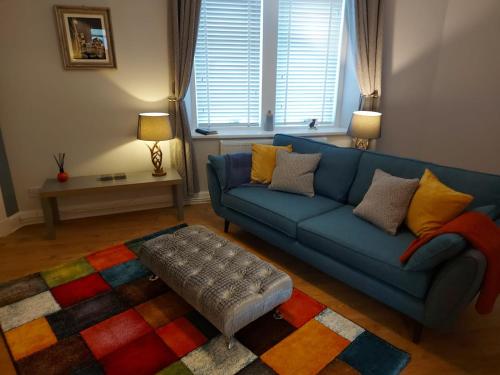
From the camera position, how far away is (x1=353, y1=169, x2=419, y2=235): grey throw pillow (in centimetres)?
221

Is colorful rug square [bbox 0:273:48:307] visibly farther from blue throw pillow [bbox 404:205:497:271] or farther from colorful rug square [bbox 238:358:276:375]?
blue throw pillow [bbox 404:205:497:271]

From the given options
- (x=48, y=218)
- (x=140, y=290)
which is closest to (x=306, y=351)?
(x=140, y=290)

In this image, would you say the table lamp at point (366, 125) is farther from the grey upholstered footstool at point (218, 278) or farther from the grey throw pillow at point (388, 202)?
the grey upholstered footstool at point (218, 278)

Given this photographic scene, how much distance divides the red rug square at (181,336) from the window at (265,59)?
2533 mm

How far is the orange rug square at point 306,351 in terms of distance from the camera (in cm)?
173

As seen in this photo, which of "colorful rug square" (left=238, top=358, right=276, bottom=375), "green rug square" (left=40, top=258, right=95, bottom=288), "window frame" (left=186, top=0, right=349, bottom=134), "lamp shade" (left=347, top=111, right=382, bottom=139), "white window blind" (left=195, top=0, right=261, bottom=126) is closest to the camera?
"colorful rug square" (left=238, top=358, right=276, bottom=375)

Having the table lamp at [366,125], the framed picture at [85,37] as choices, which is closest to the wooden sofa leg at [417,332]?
the table lamp at [366,125]

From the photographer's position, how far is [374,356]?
1804 mm

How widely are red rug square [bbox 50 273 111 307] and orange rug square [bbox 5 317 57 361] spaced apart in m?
0.20

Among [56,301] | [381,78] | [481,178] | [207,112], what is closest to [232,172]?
[207,112]

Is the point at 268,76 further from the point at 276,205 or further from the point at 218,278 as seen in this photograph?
the point at 218,278

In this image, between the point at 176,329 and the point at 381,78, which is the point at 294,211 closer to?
the point at 176,329

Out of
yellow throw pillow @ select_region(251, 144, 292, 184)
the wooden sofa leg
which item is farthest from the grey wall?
the wooden sofa leg

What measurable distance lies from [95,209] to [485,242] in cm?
347
